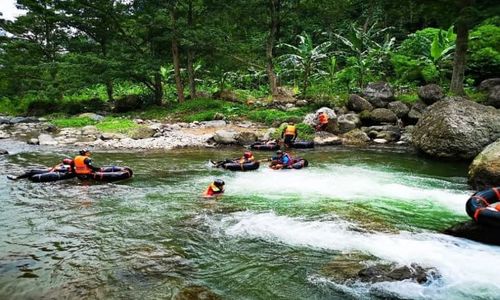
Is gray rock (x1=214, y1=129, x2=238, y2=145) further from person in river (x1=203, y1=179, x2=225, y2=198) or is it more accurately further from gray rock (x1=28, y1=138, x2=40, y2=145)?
person in river (x1=203, y1=179, x2=225, y2=198)

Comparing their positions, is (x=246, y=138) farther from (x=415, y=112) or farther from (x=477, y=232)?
(x=477, y=232)

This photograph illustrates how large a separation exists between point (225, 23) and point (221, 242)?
64.0 feet

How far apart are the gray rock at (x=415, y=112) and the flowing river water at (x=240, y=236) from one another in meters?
6.70

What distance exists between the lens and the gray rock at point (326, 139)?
1823 cm

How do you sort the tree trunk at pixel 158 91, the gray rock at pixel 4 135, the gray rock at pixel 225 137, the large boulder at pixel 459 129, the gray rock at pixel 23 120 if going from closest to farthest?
the large boulder at pixel 459 129, the gray rock at pixel 225 137, the gray rock at pixel 4 135, the gray rock at pixel 23 120, the tree trunk at pixel 158 91

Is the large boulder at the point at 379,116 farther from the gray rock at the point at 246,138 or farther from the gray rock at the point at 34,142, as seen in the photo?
the gray rock at the point at 34,142

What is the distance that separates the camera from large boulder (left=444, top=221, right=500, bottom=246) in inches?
275

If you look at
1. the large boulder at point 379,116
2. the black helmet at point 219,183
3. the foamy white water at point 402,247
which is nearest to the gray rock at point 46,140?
the black helmet at point 219,183

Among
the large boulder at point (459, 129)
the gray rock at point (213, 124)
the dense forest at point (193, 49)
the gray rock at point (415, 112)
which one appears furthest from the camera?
the dense forest at point (193, 49)

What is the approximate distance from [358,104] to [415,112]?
2669 mm

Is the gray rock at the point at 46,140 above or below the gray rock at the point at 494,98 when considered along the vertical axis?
below

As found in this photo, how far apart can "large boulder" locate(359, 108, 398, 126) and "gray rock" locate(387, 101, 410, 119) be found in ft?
0.89

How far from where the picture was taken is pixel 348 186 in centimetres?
1131

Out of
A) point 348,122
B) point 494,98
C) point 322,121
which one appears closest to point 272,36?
point 322,121
